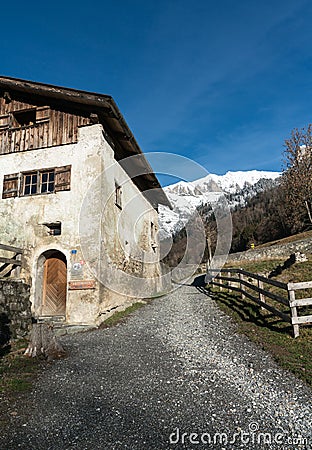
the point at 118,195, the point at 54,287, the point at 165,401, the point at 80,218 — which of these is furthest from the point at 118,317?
the point at 165,401

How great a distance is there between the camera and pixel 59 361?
6.25 metres

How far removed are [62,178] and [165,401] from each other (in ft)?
29.3

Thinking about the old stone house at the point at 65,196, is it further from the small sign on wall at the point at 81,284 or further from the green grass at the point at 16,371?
the green grass at the point at 16,371

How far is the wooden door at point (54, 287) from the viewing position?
10820 mm

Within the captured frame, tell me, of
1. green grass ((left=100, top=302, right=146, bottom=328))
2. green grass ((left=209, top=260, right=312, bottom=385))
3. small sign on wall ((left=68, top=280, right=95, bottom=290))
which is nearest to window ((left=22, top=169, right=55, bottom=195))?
small sign on wall ((left=68, top=280, right=95, bottom=290))

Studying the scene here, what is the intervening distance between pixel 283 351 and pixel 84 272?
21.4 ft

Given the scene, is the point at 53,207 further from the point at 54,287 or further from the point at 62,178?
the point at 54,287

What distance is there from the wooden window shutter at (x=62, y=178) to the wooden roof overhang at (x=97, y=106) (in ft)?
7.09

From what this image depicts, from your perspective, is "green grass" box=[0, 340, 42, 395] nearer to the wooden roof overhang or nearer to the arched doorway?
the arched doorway

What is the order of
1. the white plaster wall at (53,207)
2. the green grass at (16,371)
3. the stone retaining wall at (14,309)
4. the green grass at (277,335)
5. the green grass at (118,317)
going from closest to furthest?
the green grass at (16,371) < the green grass at (277,335) < the stone retaining wall at (14,309) < the green grass at (118,317) < the white plaster wall at (53,207)

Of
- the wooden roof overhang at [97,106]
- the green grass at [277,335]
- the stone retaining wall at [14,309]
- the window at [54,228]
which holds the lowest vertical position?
the green grass at [277,335]

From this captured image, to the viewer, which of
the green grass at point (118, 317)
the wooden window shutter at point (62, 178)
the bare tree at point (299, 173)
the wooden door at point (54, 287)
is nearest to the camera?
the green grass at point (118, 317)
